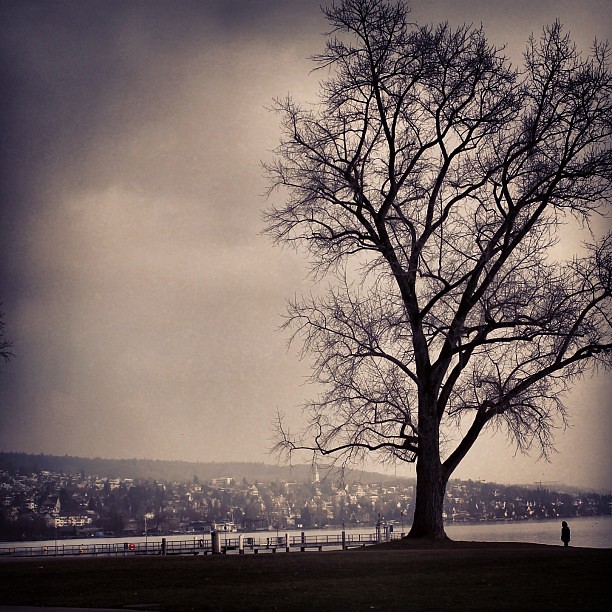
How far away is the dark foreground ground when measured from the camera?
13781 millimetres

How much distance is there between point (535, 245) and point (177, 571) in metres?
16.3

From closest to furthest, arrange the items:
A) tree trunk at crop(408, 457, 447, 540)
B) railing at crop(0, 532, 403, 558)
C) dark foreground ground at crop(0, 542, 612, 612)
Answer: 1. dark foreground ground at crop(0, 542, 612, 612)
2. tree trunk at crop(408, 457, 447, 540)
3. railing at crop(0, 532, 403, 558)

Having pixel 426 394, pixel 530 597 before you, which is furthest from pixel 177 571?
pixel 426 394

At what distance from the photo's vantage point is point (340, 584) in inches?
644

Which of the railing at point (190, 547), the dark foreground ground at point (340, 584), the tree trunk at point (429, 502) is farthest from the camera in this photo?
the railing at point (190, 547)

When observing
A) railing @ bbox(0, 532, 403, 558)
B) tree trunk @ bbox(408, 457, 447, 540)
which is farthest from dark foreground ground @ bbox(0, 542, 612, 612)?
railing @ bbox(0, 532, 403, 558)

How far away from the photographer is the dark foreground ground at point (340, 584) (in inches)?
543

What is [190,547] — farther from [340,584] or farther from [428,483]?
[340,584]

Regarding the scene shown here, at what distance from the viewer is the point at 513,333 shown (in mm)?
30500

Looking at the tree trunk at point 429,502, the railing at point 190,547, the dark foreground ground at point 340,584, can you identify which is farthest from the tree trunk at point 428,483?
the railing at point 190,547

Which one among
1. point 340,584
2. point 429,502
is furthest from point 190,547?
point 340,584

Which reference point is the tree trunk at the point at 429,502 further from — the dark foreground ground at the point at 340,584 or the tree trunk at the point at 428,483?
the dark foreground ground at the point at 340,584

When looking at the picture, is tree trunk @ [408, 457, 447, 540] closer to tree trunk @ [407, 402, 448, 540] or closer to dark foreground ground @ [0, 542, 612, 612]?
tree trunk @ [407, 402, 448, 540]

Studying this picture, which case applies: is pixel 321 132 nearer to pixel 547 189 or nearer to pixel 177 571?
pixel 547 189
